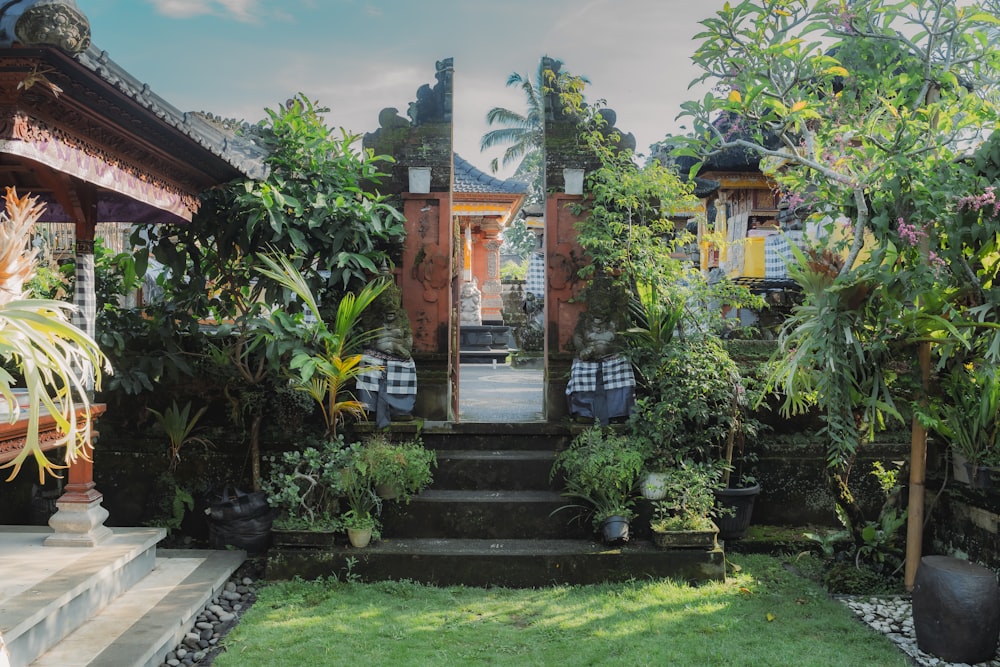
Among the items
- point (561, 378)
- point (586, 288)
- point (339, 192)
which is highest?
point (339, 192)

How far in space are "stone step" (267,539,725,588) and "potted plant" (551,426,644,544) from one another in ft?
0.70

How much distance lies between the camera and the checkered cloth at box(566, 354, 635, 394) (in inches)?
248

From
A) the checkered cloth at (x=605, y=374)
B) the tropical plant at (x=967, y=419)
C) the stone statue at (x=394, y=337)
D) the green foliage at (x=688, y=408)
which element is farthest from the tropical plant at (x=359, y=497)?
the tropical plant at (x=967, y=419)

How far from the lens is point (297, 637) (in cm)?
434

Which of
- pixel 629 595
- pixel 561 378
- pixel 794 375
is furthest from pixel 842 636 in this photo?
pixel 561 378

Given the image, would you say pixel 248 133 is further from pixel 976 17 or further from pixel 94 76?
pixel 976 17

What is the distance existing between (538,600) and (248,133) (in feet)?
14.7

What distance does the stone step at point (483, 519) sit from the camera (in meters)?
5.66

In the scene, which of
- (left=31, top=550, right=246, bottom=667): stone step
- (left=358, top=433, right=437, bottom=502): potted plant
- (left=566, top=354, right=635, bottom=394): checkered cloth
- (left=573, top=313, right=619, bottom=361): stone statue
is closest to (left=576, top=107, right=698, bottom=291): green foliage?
(left=573, top=313, right=619, bottom=361): stone statue

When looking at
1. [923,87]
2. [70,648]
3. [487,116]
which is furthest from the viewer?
[487,116]

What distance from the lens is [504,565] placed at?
5277mm

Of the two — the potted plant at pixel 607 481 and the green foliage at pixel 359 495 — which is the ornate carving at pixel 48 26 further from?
the potted plant at pixel 607 481

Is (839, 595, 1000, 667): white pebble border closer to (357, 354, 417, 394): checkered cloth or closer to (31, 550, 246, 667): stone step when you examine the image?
(357, 354, 417, 394): checkered cloth

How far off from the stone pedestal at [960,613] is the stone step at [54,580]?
14.7ft
